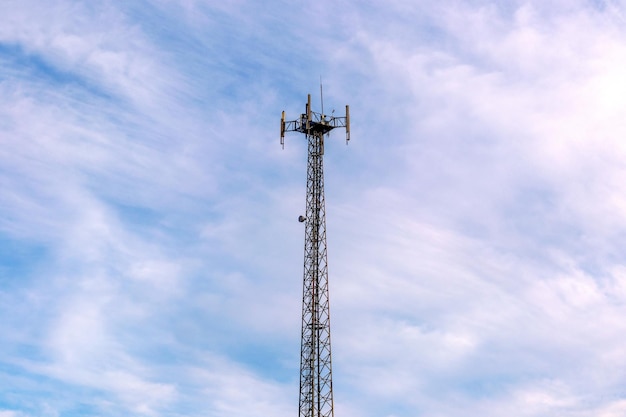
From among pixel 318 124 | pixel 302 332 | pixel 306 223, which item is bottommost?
pixel 302 332

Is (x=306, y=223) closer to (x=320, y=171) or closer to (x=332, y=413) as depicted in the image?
(x=320, y=171)

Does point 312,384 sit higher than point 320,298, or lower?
lower

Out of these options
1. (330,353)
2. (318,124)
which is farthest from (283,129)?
(330,353)

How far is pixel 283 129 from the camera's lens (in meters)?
191

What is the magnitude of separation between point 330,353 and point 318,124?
37.7 m

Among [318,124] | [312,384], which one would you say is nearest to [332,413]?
[312,384]

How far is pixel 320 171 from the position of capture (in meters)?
189

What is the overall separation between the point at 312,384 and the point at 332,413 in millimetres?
5486

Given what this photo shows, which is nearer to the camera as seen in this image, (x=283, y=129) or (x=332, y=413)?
(x=332, y=413)

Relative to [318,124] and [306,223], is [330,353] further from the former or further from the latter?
[318,124]

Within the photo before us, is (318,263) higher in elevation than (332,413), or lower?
higher

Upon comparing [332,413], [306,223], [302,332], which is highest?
[306,223]

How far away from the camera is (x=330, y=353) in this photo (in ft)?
594

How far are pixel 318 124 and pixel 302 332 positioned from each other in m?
34.3
